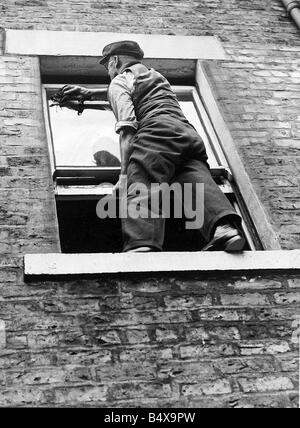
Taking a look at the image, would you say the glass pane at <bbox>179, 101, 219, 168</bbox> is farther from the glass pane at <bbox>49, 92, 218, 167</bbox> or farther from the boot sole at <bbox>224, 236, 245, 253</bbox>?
the boot sole at <bbox>224, 236, 245, 253</bbox>

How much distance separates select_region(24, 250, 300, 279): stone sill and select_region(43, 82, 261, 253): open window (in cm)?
45

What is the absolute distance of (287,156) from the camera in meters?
4.74

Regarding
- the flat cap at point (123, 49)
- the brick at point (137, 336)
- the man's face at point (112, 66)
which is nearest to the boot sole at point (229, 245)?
the brick at point (137, 336)

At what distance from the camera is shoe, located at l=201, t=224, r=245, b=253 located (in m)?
3.79

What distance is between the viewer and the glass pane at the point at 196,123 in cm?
494

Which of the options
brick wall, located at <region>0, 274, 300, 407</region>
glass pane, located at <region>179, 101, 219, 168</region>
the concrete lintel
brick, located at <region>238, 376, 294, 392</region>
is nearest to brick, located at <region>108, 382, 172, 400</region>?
brick wall, located at <region>0, 274, 300, 407</region>

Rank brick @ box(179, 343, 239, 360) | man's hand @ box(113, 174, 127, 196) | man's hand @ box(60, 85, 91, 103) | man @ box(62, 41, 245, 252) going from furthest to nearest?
man's hand @ box(60, 85, 91, 103)
man's hand @ box(113, 174, 127, 196)
man @ box(62, 41, 245, 252)
brick @ box(179, 343, 239, 360)

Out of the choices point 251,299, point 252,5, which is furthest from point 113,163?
point 252,5

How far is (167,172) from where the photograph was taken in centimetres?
412

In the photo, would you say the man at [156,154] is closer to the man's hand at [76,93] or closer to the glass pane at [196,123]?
the man's hand at [76,93]

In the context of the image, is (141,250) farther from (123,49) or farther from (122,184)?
(123,49)

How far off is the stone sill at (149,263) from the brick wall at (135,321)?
0.06 m

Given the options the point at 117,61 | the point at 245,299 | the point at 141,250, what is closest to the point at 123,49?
the point at 117,61
